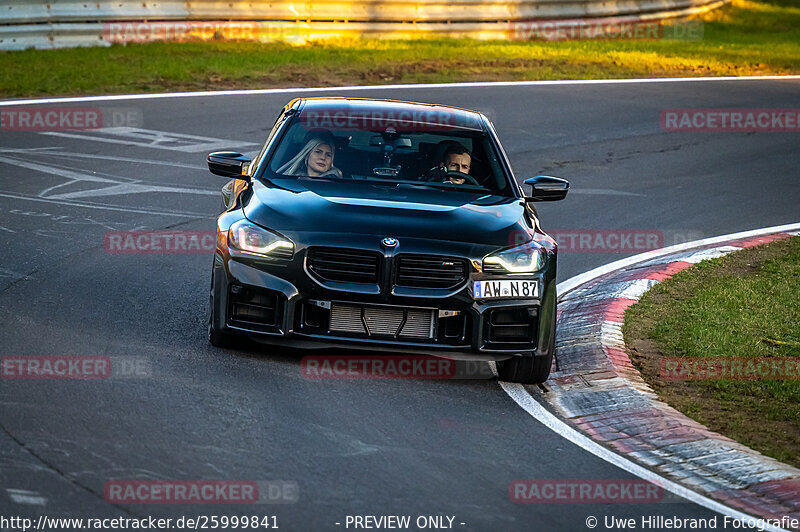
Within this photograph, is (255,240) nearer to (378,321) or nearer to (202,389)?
(378,321)

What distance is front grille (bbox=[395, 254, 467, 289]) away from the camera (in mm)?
7473

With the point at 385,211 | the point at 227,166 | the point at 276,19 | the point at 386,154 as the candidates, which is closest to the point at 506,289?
the point at 385,211

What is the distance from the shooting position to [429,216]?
7805 mm

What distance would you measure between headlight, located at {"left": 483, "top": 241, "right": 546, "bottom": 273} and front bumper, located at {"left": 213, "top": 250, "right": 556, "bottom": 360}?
0.27 ft

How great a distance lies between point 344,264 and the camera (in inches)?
295

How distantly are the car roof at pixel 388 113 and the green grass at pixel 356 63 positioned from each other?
9.54 meters

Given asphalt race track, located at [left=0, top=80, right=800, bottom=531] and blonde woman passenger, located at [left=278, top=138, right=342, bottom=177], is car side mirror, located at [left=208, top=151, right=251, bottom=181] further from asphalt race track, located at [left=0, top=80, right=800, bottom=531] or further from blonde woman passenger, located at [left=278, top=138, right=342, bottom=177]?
asphalt race track, located at [left=0, top=80, right=800, bottom=531]

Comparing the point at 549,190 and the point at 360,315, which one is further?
the point at 549,190

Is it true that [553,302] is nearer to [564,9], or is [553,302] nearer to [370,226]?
[370,226]

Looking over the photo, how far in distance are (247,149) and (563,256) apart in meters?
4.77

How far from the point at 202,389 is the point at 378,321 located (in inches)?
43.0

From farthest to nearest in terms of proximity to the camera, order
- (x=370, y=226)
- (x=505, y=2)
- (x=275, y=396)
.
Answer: (x=505, y=2) → (x=370, y=226) → (x=275, y=396)

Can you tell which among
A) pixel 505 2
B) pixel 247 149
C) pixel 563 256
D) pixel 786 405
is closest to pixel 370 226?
pixel 786 405

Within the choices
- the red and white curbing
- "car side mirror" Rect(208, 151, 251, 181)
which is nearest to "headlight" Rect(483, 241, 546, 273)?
the red and white curbing
